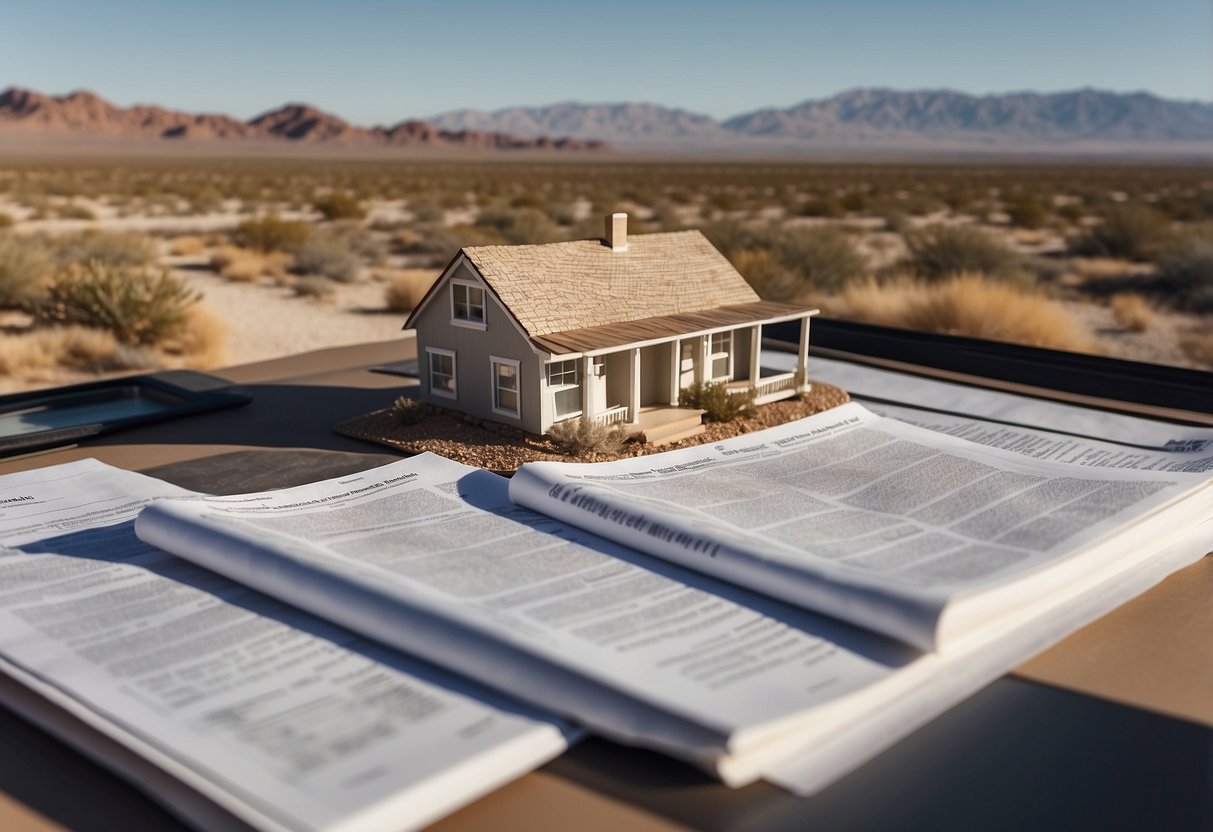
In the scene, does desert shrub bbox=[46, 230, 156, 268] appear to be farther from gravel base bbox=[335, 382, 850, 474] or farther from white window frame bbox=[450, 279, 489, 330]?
gravel base bbox=[335, 382, 850, 474]

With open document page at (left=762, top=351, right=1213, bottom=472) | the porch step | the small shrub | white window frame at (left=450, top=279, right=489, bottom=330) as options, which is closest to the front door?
the porch step

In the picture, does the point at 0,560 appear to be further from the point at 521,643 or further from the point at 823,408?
the point at 823,408

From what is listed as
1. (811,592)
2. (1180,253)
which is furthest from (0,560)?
(1180,253)

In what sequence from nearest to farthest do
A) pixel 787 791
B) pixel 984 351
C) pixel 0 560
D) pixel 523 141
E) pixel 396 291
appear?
pixel 787 791
pixel 0 560
pixel 984 351
pixel 396 291
pixel 523 141

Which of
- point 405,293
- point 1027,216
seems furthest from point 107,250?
point 1027,216

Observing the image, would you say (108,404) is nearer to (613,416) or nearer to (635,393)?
(613,416)
